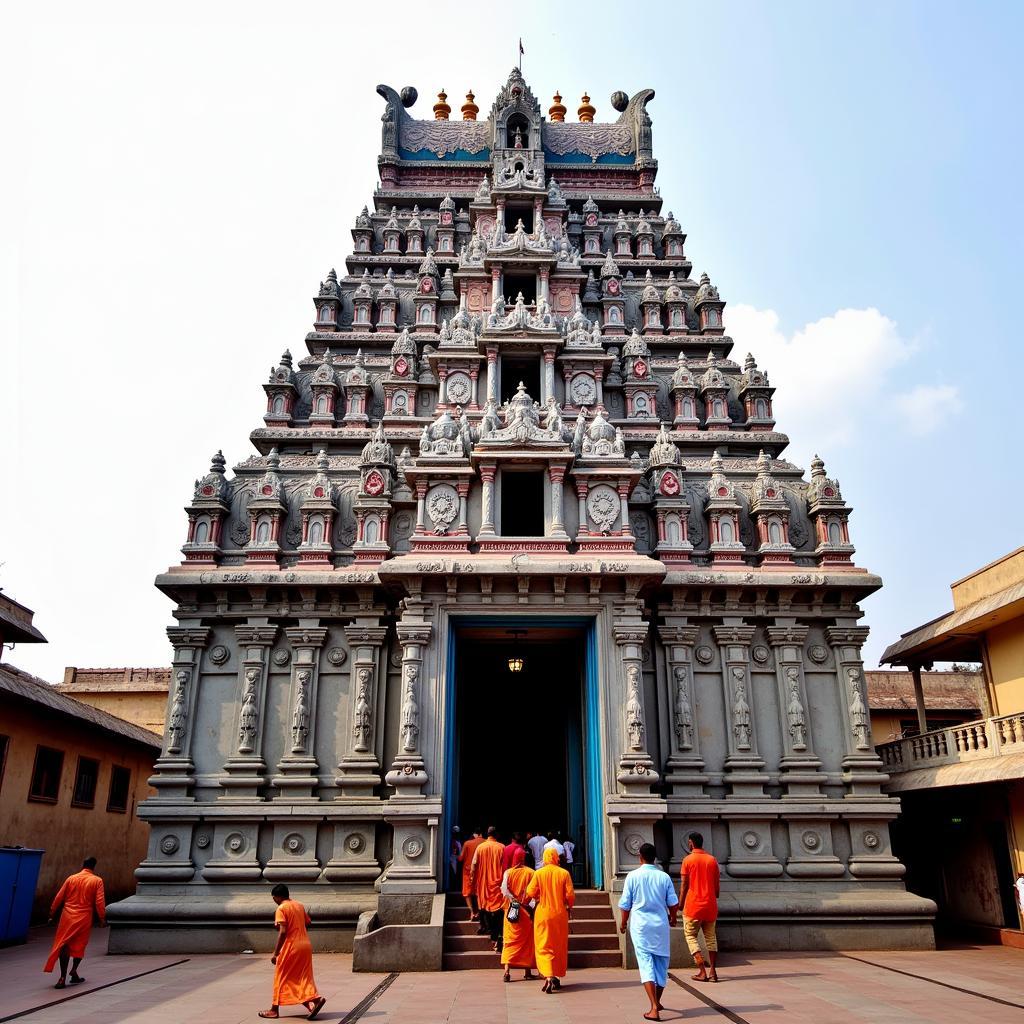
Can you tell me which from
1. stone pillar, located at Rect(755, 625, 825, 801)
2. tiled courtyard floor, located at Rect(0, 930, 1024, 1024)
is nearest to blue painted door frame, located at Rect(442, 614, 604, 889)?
tiled courtyard floor, located at Rect(0, 930, 1024, 1024)

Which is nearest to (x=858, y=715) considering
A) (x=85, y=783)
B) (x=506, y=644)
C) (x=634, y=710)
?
(x=634, y=710)

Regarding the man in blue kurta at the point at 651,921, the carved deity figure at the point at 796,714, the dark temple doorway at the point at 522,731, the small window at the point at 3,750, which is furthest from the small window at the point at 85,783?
the carved deity figure at the point at 796,714

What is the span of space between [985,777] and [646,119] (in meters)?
27.2

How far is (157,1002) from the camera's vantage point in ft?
36.4

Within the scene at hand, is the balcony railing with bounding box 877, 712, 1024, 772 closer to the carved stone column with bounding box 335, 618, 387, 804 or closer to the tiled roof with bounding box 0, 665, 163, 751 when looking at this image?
the carved stone column with bounding box 335, 618, 387, 804

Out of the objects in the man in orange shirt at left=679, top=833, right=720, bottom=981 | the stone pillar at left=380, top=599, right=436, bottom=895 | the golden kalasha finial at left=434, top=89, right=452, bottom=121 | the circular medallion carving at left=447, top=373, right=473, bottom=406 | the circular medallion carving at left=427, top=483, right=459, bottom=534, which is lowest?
the man in orange shirt at left=679, top=833, right=720, bottom=981

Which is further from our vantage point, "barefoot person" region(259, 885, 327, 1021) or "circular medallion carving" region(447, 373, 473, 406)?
"circular medallion carving" region(447, 373, 473, 406)

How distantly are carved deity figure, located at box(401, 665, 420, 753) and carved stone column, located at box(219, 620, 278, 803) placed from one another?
12.5ft

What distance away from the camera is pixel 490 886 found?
13.5 m

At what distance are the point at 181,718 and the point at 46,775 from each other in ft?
22.9

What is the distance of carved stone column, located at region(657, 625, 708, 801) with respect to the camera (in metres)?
16.7

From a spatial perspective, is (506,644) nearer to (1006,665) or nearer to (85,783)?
(1006,665)

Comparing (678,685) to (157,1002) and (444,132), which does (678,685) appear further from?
(444,132)

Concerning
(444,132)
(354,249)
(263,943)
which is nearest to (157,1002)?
(263,943)
